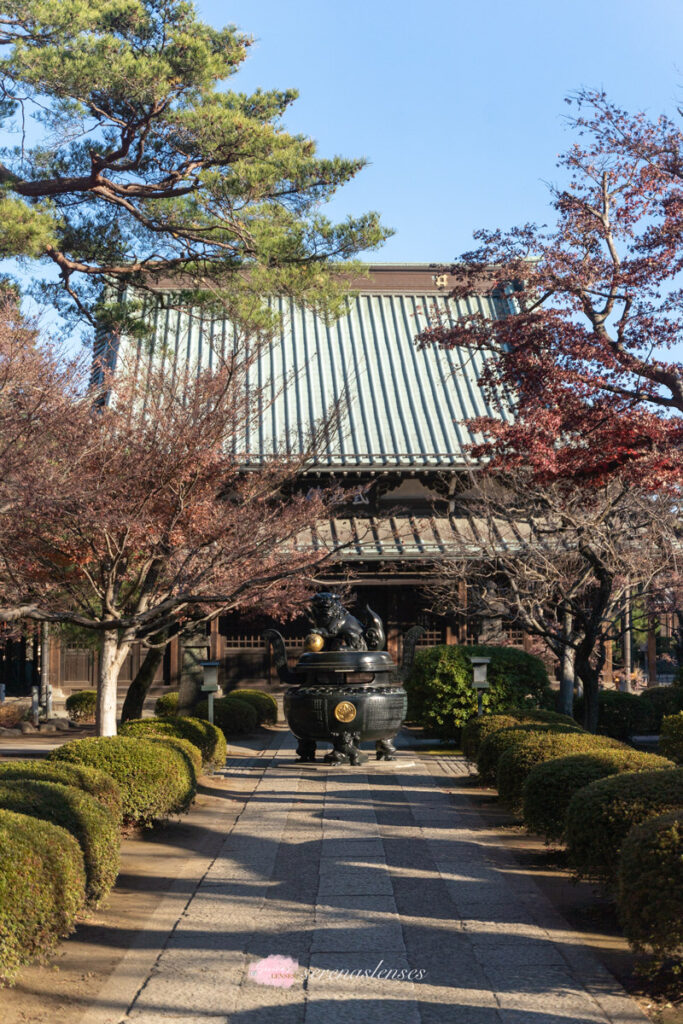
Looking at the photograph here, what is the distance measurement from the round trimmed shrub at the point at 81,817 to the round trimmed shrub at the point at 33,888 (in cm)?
43

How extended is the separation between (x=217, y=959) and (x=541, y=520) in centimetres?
952

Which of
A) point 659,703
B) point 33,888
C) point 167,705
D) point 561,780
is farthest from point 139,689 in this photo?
point 659,703

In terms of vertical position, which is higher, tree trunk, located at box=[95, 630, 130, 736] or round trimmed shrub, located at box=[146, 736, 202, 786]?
tree trunk, located at box=[95, 630, 130, 736]

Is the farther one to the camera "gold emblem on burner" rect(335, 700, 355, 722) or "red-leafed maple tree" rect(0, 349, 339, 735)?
"gold emblem on burner" rect(335, 700, 355, 722)

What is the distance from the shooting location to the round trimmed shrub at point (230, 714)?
17.3 meters

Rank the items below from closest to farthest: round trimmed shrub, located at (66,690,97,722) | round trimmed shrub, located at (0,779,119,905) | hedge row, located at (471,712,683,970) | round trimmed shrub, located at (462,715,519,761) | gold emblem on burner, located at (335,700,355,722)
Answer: hedge row, located at (471,712,683,970)
round trimmed shrub, located at (0,779,119,905)
round trimmed shrub, located at (462,715,519,761)
gold emblem on burner, located at (335,700,355,722)
round trimmed shrub, located at (66,690,97,722)

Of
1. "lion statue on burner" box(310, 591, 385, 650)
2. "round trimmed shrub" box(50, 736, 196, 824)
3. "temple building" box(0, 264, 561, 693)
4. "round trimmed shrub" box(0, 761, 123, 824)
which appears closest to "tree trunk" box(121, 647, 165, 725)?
"lion statue on burner" box(310, 591, 385, 650)

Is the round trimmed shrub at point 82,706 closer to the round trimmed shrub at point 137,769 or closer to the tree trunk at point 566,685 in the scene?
the tree trunk at point 566,685

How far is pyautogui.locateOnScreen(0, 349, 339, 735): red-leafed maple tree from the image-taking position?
31.7ft

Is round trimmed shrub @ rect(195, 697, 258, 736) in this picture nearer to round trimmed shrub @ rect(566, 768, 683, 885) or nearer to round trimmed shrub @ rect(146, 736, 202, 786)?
round trimmed shrub @ rect(146, 736, 202, 786)

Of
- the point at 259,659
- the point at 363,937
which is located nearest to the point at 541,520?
the point at 363,937

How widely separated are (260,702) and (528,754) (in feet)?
36.6

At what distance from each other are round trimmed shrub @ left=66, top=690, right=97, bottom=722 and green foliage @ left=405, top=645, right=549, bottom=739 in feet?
24.2

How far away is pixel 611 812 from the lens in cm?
660
